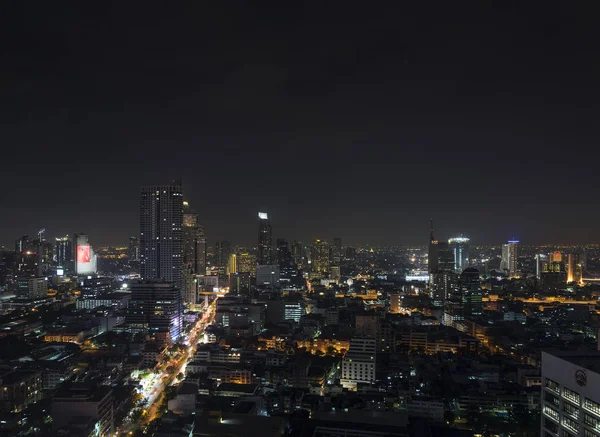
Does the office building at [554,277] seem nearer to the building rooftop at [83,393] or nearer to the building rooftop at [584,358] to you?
the building rooftop at [584,358]

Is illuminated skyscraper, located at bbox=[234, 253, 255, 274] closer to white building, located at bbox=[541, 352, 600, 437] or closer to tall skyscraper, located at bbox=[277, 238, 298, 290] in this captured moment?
tall skyscraper, located at bbox=[277, 238, 298, 290]

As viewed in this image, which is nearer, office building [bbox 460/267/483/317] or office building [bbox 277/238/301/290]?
office building [bbox 460/267/483/317]

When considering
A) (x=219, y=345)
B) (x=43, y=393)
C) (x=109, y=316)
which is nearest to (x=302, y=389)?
(x=219, y=345)

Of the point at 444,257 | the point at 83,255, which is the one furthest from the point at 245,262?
the point at 444,257

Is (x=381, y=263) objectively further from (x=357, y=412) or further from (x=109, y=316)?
(x=357, y=412)

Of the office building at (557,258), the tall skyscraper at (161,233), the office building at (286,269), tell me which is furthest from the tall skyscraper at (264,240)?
the office building at (557,258)

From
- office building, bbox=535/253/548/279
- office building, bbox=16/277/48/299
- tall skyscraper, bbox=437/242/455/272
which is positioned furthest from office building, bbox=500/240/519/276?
office building, bbox=16/277/48/299
